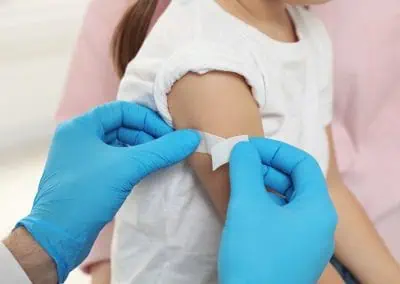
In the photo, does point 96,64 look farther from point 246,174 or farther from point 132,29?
point 246,174

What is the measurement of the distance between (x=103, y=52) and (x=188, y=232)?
484 mm

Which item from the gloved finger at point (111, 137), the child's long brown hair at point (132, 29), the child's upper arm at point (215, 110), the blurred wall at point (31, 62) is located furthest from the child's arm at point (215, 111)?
the blurred wall at point (31, 62)

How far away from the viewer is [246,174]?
2.69 feet

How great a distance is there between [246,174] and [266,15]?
0.29m

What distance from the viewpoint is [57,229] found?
886 millimetres

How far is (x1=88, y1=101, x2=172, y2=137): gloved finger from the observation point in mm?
929

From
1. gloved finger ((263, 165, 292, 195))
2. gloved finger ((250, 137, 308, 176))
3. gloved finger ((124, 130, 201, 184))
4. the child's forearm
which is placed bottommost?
the child's forearm

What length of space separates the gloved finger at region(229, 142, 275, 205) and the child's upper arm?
3 centimetres

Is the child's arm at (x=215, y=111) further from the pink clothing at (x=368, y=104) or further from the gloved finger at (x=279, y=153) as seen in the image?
the pink clothing at (x=368, y=104)

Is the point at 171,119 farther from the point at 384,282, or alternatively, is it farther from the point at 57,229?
the point at 384,282

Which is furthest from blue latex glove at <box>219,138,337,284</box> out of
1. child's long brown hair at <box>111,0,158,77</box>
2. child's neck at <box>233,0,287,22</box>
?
child's long brown hair at <box>111,0,158,77</box>

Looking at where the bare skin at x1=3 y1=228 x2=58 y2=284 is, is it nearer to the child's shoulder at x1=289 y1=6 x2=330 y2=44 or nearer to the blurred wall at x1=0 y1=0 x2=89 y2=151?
the child's shoulder at x1=289 y1=6 x2=330 y2=44

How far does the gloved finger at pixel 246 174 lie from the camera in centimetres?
81

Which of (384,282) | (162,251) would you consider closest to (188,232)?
(162,251)
